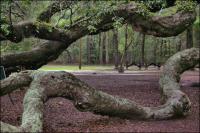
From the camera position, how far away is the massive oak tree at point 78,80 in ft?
30.6

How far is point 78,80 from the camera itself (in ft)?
32.8

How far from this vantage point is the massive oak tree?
9.31 meters

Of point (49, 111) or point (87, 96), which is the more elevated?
point (87, 96)

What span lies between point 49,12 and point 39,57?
2.21 meters

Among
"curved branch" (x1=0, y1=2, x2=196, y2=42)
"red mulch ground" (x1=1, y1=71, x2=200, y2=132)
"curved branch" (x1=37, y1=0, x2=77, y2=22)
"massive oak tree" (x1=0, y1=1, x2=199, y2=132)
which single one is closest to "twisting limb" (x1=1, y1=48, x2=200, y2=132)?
"massive oak tree" (x1=0, y1=1, x2=199, y2=132)

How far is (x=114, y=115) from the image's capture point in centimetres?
1041

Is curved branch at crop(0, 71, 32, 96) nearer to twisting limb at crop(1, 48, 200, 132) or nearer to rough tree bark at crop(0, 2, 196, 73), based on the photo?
twisting limb at crop(1, 48, 200, 132)

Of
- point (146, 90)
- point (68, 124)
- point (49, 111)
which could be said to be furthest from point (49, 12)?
point (68, 124)

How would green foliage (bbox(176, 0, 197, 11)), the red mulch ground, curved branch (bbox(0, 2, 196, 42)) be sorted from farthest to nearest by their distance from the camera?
curved branch (bbox(0, 2, 196, 42)) < green foliage (bbox(176, 0, 197, 11)) < the red mulch ground

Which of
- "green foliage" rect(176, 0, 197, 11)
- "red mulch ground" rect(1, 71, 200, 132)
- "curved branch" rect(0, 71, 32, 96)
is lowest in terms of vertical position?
"red mulch ground" rect(1, 71, 200, 132)

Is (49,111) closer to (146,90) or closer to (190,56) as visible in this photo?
(190,56)

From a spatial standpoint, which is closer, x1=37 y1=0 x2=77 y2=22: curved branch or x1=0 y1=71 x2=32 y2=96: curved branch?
x1=0 y1=71 x2=32 y2=96: curved branch

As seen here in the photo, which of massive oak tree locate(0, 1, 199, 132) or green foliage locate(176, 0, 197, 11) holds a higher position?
green foliage locate(176, 0, 197, 11)

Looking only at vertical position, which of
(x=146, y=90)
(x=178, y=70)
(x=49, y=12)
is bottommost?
(x=146, y=90)
